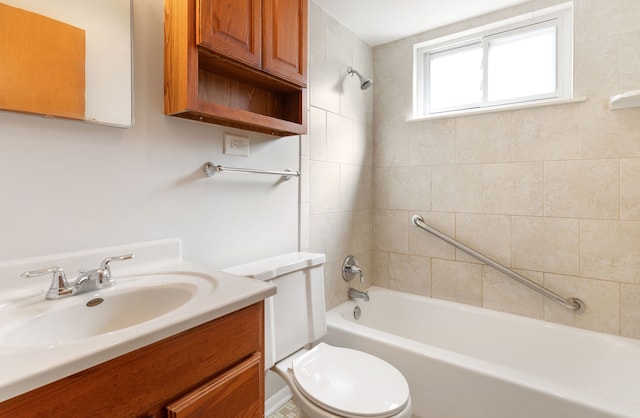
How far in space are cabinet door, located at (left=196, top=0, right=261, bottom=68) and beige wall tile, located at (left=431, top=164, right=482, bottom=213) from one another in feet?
4.75

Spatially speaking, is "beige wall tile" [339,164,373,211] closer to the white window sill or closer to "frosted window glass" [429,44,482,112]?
the white window sill

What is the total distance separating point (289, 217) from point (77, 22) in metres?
1.13

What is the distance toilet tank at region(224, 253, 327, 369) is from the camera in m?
1.25

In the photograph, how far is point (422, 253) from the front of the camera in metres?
2.23

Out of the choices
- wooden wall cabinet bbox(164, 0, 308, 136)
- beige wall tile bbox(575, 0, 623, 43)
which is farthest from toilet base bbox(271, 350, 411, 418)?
beige wall tile bbox(575, 0, 623, 43)

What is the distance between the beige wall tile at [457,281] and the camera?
6.68 feet

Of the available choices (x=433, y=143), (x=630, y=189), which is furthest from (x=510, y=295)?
(x=433, y=143)

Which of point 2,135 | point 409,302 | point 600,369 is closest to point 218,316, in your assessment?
point 2,135

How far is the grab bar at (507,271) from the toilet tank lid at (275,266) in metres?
0.96

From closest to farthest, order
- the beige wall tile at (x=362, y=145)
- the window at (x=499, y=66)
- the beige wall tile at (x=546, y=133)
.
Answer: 1. the beige wall tile at (x=546, y=133)
2. the window at (x=499, y=66)
3. the beige wall tile at (x=362, y=145)

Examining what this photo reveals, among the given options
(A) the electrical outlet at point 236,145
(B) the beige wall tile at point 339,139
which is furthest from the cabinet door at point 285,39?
(B) the beige wall tile at point 339,139

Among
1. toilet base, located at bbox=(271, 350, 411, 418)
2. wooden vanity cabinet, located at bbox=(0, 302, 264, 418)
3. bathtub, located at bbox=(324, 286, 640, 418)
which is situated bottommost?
bathtub, located at bbox=(324, 286, 640, 418)

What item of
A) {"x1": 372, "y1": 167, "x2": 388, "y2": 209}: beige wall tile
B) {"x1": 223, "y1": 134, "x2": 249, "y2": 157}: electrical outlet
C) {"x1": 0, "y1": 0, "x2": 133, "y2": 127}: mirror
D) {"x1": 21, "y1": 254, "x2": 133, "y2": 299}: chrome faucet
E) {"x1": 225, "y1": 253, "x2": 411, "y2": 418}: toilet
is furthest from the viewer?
{"x1": 372, "y1": 167, "x2": 388, "y2": 209}: beige wall tile

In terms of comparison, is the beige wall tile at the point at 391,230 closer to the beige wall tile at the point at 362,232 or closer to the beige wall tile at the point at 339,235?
the beige wall tile at the point at 362,232
